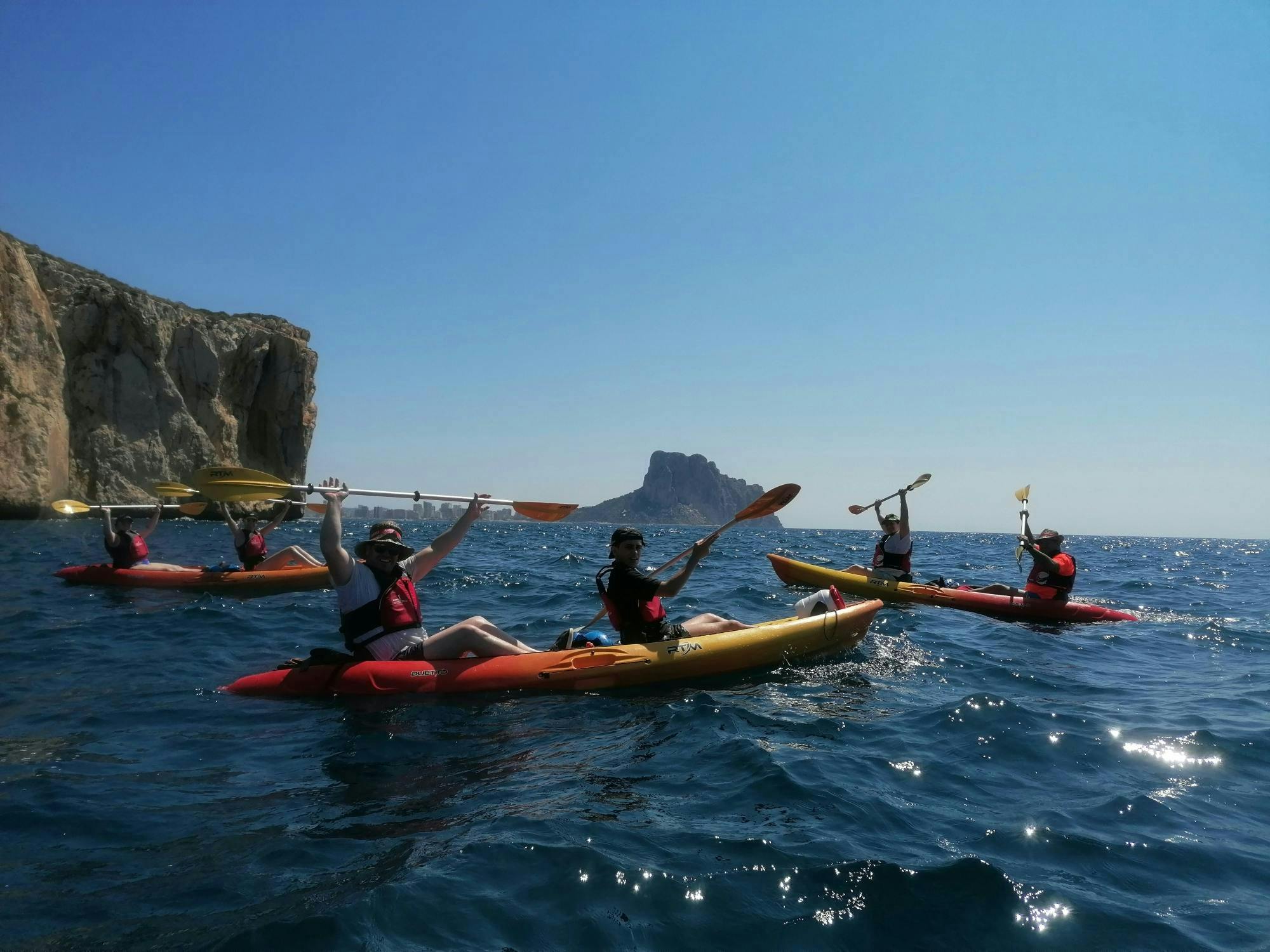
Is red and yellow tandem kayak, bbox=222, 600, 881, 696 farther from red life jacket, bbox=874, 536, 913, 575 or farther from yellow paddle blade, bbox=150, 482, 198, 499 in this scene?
yellow paddle blade, bbox=150, 482, 198, 499

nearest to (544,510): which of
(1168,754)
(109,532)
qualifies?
(1168,754)

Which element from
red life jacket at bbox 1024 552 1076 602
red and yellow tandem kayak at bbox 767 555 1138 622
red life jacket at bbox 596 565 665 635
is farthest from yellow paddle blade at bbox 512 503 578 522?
red life jacket at bbox 1024 552 1076 602

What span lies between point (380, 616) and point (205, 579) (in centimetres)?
735

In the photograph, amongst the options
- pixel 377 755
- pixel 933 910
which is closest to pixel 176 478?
pixel 377 755

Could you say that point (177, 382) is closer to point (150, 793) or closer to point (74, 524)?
point (74, 524)

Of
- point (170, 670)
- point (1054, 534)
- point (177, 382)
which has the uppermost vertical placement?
point (177, 382)

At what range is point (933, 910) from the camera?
293cm

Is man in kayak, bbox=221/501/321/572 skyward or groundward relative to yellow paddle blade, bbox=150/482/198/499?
groundward

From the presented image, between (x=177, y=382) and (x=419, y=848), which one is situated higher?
(x=177, y=382)

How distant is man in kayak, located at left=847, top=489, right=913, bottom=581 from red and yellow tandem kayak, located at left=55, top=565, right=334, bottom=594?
29.5 ft

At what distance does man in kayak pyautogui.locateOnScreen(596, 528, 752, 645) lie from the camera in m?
6.46

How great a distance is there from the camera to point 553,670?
20.1 feet

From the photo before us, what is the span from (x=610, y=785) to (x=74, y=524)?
1436 inches

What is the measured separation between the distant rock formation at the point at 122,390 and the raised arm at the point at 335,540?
34.3 m
